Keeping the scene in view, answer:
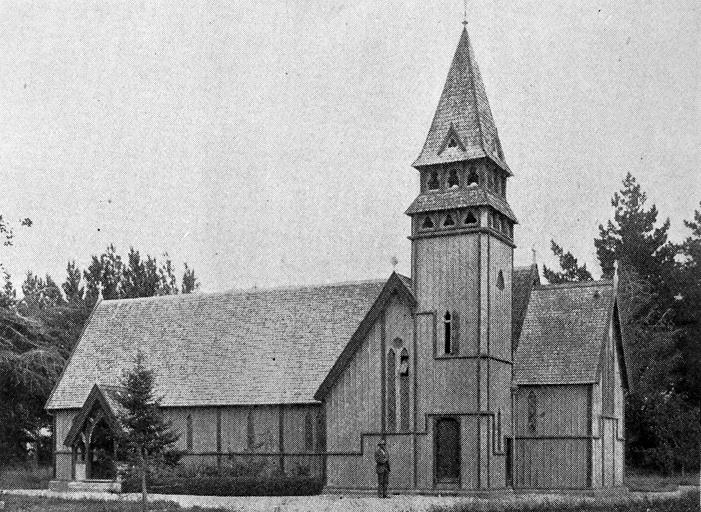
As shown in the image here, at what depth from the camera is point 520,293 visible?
47.6 m

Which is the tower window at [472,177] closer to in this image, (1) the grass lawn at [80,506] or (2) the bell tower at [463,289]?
(2) the bell tower at [463,289]

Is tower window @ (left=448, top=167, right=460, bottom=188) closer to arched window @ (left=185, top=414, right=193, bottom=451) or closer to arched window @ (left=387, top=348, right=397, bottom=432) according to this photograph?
arched window @ (left=387, top=348, right=397, bottom=432)

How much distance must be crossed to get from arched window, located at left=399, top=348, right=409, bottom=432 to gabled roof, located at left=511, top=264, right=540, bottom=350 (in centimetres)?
540

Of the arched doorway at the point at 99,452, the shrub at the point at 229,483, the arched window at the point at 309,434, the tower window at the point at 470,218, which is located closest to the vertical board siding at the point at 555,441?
the tower window at the point at 470,218

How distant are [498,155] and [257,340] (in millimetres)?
14978

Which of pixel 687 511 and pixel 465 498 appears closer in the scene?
pixel 687 511

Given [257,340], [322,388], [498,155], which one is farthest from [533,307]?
[257,340]

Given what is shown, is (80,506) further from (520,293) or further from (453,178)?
(520,293)

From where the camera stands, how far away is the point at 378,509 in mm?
33781

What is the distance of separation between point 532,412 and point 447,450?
15.3ft

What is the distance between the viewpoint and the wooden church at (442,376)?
139 feet

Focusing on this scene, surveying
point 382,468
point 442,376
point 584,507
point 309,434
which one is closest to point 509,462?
point 442,376

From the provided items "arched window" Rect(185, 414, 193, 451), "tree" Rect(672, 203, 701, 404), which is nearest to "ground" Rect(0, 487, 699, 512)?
"arched window" Rect(185, 414, 193, 451)

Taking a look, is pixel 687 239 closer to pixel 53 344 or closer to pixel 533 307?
pixel 533 307
